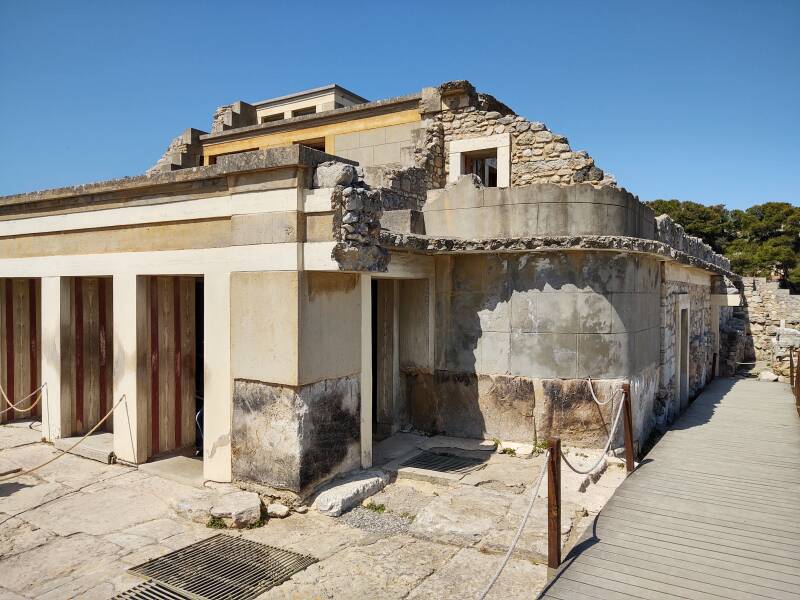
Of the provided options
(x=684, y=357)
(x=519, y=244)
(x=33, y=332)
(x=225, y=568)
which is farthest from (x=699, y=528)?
(x=33, y=332)

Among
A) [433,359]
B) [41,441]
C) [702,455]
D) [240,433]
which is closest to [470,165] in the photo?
[433,359]

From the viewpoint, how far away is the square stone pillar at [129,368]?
732cm

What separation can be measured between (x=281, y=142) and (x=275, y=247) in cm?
956

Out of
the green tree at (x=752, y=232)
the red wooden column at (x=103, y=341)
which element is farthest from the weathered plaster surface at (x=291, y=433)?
the green tree at (x=752, y=232)

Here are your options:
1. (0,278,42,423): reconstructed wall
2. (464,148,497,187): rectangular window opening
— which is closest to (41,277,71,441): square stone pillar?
(0,278,42,423): reconstructed wall

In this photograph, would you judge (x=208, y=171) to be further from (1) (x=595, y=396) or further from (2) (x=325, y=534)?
(1) (x=595, y=396)

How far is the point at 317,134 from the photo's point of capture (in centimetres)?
1394

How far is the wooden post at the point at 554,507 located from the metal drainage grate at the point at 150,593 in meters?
2.92

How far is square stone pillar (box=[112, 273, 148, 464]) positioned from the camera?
7316 millimetres

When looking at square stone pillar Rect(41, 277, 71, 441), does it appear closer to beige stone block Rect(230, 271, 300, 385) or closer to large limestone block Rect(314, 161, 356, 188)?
beige stone block Rect(230, 271, 300, 385)

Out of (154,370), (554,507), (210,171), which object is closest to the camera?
(554,507)

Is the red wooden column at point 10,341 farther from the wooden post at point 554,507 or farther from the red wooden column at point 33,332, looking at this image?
the wooden post at point 554,507

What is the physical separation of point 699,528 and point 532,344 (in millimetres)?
3149

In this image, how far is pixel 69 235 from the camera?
8148 mm
